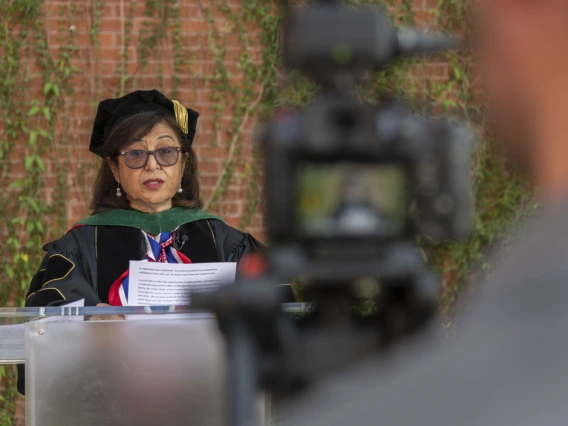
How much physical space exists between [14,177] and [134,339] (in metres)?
3.06

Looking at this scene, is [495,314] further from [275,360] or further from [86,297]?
[86,297]

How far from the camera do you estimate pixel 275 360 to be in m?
0.93

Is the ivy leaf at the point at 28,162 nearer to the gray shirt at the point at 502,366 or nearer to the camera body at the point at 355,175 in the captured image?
the camera body at the point at 355,175

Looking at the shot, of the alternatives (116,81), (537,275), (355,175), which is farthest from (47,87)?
(537,275)

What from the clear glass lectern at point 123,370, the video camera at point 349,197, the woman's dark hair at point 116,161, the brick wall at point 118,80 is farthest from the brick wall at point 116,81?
the video camera at point 349,197

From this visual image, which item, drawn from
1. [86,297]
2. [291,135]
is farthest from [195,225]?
[291,135]

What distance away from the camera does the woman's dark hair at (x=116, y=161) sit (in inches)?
125

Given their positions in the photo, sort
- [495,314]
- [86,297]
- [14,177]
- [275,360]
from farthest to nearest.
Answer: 1. [14,177]
2. [86,297]
3. [275,360]
4. [495,314]

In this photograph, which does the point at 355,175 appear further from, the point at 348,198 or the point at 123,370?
the point at 123,370

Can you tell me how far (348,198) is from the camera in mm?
1000

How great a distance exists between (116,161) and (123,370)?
1595 mm

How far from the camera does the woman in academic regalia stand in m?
3.11

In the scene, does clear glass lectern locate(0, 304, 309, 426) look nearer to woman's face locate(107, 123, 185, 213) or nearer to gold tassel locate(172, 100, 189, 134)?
woman's face locate(107, 123, 185, 213)

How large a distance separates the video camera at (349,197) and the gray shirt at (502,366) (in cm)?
48
